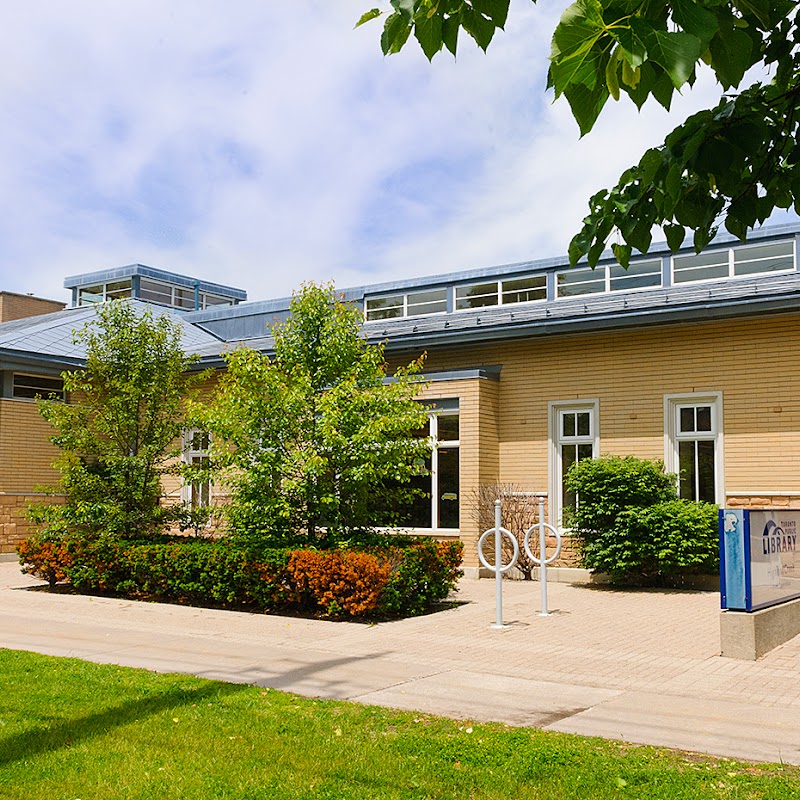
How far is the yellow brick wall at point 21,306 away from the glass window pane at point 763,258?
82.9 ft

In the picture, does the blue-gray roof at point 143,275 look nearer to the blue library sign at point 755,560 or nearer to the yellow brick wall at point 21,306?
the yellow brick wall at point 21,306

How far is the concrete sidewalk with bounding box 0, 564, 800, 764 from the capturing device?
721cm

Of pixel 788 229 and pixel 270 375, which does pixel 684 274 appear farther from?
pixel 270 375

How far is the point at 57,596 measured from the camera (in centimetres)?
1532

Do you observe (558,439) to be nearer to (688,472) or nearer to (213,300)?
(688,472)

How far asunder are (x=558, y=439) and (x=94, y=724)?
13005 mm

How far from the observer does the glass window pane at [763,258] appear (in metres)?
18.2

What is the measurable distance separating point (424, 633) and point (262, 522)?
3704mm

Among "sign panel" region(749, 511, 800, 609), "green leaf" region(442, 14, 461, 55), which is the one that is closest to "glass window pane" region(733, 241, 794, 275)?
"sign panel" region(749, 511, 800, 609)

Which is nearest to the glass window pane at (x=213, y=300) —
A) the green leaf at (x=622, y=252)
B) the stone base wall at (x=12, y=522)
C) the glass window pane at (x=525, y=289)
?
the stone base wall at (x=12, y=522)

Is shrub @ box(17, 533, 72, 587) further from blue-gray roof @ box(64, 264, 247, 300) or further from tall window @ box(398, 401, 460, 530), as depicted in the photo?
blue-gray roof @ box(64, 264, 247, 300)

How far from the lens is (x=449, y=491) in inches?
749

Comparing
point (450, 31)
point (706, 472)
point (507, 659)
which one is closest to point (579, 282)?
point (706, 472)

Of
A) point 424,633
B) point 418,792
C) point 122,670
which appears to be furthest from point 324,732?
point 424,633
